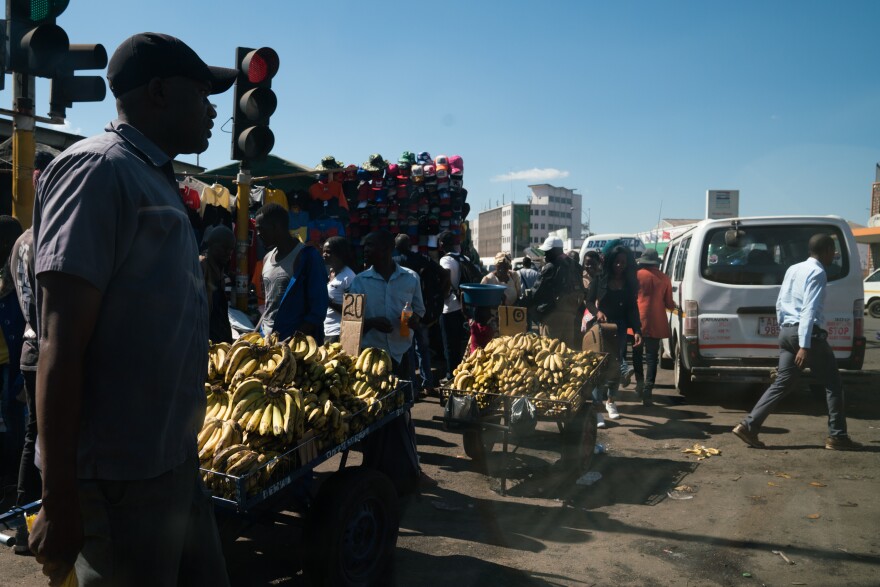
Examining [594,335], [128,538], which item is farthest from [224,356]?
[594,335]

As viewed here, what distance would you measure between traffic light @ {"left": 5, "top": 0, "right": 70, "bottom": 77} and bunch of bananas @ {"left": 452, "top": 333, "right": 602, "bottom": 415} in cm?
424

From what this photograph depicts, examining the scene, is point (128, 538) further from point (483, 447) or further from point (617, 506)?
point (483, 447)

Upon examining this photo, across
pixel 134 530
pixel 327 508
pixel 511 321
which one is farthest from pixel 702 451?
pixel 134 530

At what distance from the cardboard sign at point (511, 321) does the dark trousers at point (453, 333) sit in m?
2.53

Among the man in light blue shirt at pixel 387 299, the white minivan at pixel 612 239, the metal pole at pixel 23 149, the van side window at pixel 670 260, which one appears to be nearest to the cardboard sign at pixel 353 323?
the man in light blue shirt at pixel 387 299

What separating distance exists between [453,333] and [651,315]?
8.86 feet

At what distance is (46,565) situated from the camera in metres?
1.73

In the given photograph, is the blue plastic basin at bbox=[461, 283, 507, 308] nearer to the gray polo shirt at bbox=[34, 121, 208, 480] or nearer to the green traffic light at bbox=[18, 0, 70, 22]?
the green traffic light at bbox=[18, 0, 70, 22]

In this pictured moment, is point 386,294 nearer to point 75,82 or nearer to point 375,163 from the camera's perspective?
point 75,82

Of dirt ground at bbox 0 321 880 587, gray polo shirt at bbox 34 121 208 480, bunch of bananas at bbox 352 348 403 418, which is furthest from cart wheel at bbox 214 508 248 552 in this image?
gray polo shirt at bbox 34 121 208 480

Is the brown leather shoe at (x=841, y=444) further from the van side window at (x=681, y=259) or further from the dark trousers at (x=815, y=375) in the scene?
the van side window at (x=681, y=259)

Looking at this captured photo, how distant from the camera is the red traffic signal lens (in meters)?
6.21

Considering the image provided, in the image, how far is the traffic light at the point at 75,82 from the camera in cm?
568

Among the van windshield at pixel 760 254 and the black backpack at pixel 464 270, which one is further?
the black backpack at pixel 464 270
